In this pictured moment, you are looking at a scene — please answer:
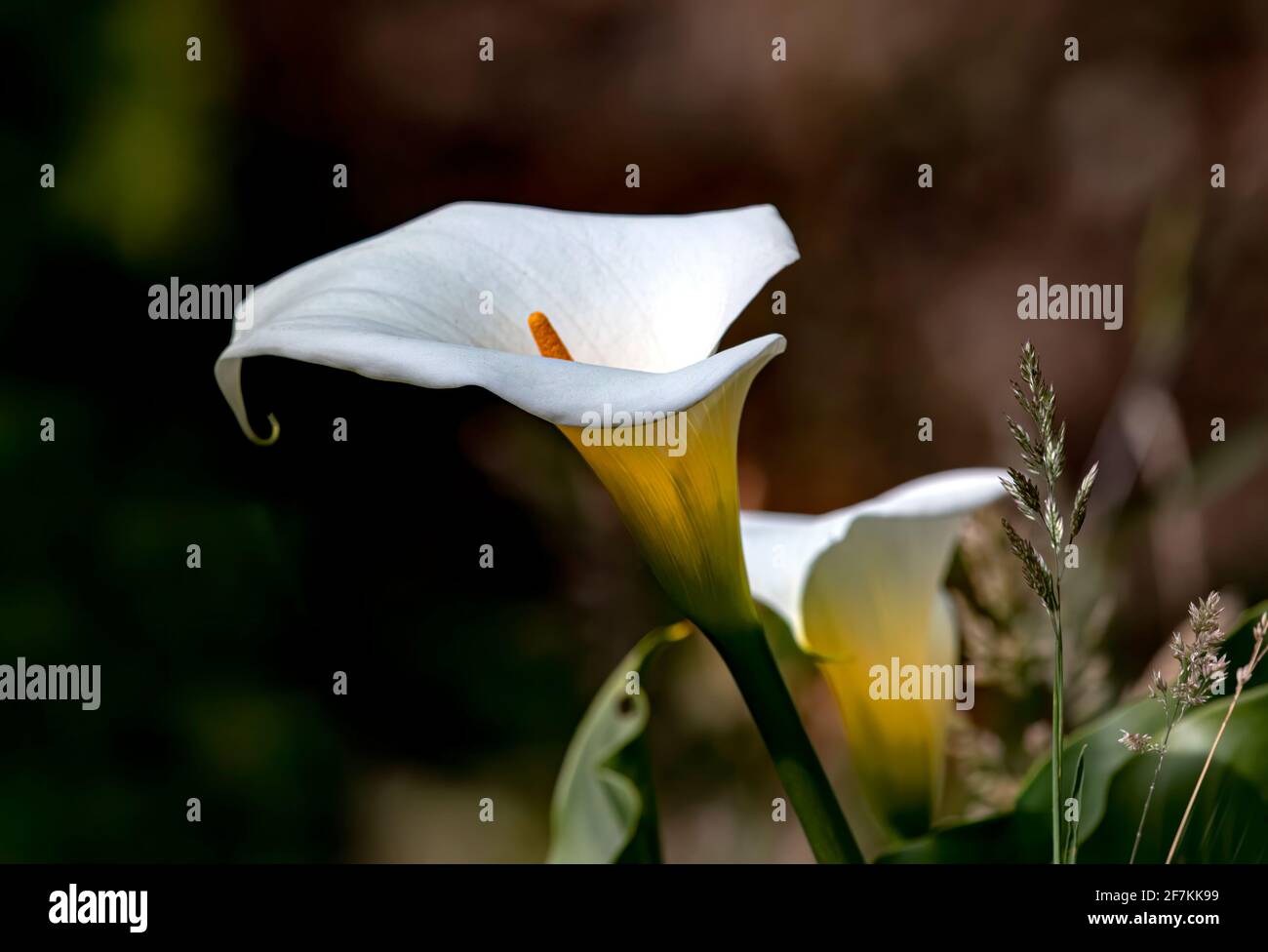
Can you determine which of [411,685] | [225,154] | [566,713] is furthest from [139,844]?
[225,154]

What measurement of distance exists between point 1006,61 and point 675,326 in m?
1.11

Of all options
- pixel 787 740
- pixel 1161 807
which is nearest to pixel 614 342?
pixel 787 740

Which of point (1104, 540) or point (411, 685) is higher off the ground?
point (1104, 540)

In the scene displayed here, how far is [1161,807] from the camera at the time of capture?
0.42 m

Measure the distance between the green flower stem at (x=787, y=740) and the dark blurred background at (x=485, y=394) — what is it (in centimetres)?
54

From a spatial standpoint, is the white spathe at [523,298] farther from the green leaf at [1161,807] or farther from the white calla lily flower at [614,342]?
the green leaf at [1161,807]

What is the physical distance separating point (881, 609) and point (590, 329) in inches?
6.8

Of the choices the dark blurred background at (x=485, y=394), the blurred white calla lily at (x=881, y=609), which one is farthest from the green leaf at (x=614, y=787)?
the dark blurred background at (x=485, y=394)

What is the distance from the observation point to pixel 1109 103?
4.37 feet

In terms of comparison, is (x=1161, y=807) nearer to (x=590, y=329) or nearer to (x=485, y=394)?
(x=590, y=329)

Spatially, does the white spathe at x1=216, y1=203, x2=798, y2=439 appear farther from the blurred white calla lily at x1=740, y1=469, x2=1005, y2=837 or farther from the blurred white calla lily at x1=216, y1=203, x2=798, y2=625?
the blurred white calla lily at x1=740, y1=469, x2=1005, y2=837

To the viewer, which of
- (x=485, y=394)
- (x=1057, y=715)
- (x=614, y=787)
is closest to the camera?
(x=1057, y=715)

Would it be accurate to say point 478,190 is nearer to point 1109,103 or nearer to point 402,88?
point 402,88

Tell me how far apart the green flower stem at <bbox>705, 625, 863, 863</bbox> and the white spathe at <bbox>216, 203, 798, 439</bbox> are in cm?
10
